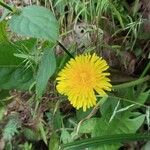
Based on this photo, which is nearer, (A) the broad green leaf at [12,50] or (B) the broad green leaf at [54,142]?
(A) the broad green leaf at [12,50]

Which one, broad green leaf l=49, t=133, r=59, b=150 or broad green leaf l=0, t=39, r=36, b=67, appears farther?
broad green leaf l=49, t=133, r=59, b=150

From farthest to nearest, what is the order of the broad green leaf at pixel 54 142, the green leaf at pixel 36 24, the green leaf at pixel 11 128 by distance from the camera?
the green leaf at pixel 11 128, the broad green leaf at pixel 54 142, the green leaf at pixel 36 24

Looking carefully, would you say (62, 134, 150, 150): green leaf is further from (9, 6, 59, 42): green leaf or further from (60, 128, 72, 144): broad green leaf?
(9, 6, 59, 42): green leaf

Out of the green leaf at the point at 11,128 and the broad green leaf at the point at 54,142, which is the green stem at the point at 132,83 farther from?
the green leaf at the point at 11,128

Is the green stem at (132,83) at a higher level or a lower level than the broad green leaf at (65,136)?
higher

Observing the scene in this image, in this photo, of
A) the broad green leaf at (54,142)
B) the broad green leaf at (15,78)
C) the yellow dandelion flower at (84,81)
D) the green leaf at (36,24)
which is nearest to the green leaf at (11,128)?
the broad green leaf at (54,142)

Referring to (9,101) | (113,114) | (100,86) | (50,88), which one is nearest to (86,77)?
(100,86)

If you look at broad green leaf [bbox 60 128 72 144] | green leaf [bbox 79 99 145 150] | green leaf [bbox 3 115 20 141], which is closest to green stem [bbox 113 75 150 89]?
green leaf [bbox 79 99 145 150]

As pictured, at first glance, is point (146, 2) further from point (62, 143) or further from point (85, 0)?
point (62, 143)
